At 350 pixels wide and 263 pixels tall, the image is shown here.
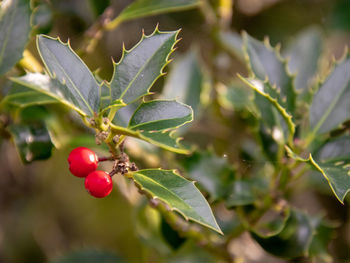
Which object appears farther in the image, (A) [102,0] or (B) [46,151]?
(A) [102,0]

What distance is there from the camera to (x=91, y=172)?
851 mm

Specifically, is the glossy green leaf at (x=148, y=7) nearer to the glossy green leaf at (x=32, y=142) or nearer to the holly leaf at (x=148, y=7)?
the holly leaf at (x=148, y=7)

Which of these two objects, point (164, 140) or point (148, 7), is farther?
point (148, 7)

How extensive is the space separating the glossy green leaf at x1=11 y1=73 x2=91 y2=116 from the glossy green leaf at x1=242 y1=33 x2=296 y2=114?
20.0 inches

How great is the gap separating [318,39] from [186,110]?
1.10 m

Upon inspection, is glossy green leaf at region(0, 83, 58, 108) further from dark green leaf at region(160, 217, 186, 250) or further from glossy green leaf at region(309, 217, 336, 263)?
glossy green leaf at region(309, 217, 336, 263)

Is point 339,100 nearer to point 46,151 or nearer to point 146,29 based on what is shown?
point 46,151

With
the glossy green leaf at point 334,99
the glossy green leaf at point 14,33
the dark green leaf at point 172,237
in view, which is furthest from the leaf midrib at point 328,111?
the glossy green leaf at point 14,33

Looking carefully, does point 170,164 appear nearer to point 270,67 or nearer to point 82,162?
point 270,67

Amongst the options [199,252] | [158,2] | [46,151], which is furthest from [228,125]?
[46,151]

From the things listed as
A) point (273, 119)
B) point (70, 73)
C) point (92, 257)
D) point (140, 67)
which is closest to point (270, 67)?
point (273, 119)

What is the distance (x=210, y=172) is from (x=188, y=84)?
410 millimetres

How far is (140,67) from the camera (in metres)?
0.88

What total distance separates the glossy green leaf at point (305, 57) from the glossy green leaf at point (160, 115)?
0.81 metres
